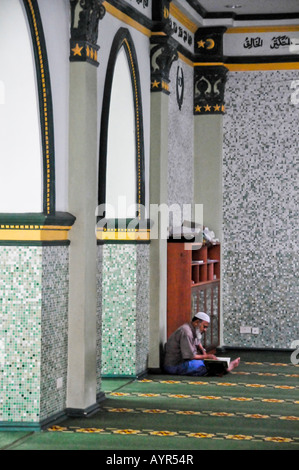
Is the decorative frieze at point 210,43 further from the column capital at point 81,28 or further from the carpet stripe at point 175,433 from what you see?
the carpet stripe at point 175,433

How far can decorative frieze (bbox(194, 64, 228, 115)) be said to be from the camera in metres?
11.9

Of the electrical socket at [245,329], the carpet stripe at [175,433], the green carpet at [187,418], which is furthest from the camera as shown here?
the electrical socket at [245,329]

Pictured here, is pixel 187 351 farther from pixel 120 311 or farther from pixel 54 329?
pixel 54 329

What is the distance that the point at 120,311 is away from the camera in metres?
9.12

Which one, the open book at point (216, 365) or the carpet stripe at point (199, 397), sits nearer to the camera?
the carpet stripe at point (199, 397)

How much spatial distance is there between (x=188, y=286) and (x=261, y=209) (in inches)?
92.7

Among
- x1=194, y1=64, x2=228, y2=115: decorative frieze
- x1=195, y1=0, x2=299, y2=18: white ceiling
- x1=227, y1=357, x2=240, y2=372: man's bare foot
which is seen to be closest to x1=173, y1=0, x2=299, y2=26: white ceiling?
x1=195, y1=0, x2=299, y2=18: white ceiling

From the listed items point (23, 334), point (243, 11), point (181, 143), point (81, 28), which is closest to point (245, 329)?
point (181, 143)

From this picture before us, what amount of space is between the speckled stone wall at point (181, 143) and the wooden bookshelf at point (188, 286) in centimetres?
68

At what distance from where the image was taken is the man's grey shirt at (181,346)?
9.47 m

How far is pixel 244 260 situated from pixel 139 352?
3222 millimetres

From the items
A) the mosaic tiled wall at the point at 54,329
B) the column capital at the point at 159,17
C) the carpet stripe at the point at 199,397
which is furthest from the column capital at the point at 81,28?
the carpet stripe at the point at 199,397

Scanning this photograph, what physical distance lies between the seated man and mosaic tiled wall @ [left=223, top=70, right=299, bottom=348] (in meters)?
2.38
